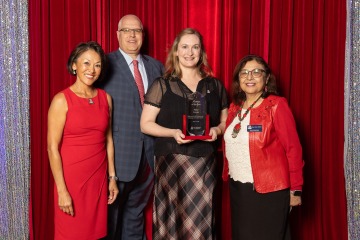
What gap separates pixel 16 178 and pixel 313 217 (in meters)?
2.09

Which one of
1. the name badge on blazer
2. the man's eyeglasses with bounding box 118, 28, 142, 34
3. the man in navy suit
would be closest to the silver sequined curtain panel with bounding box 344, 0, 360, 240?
the name badge on blazer

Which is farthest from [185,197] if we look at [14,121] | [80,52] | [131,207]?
[14,121]

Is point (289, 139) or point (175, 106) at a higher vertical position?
point (175, 106)

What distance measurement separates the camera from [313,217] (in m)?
2.87

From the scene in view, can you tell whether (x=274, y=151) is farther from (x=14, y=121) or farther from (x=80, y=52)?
(x=14, y=121)

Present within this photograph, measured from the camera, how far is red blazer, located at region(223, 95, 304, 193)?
6.59 feet

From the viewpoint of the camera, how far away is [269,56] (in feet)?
9.29

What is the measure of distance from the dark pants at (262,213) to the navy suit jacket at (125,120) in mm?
669

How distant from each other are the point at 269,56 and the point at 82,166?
151 centimetres

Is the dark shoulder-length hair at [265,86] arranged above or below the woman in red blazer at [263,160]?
above

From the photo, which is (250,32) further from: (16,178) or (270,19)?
(16,178)

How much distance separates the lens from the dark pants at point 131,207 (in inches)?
100

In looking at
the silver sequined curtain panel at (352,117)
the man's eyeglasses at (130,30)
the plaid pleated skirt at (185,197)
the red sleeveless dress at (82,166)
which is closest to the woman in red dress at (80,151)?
the red sleeveless dress at (82,166)

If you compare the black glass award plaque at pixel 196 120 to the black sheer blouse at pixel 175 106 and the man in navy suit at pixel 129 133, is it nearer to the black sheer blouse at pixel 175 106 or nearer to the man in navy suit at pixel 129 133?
the black sheer blouse at pixel 175 106
